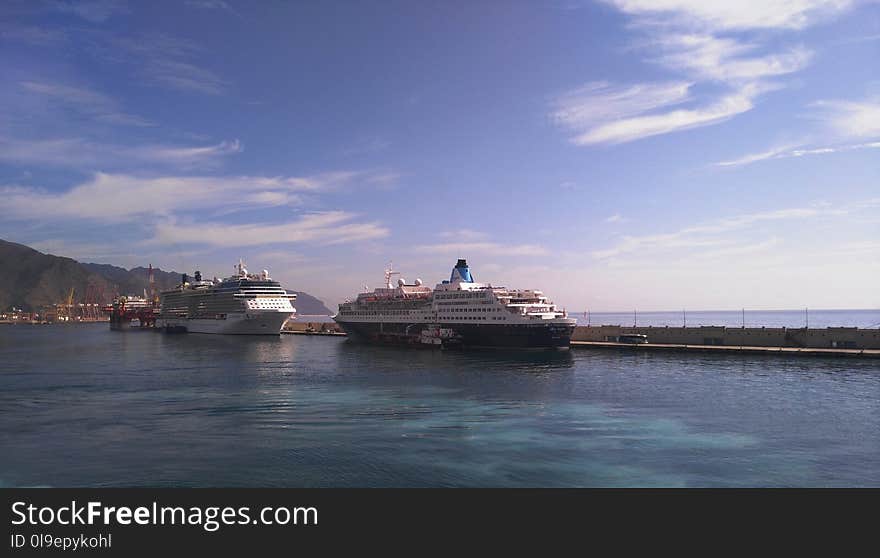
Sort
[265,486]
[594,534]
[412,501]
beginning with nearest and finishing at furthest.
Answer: [594,534] → [412,501] → [265,486]

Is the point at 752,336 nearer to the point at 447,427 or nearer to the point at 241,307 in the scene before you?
the point at 447,427

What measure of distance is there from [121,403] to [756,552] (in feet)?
139

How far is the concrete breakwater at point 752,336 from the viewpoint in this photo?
2913 inches

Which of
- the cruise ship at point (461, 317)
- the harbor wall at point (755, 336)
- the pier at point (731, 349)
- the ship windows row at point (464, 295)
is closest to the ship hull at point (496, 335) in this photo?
the cruise ship at point (461, 317)

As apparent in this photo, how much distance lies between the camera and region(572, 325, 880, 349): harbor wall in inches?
2908

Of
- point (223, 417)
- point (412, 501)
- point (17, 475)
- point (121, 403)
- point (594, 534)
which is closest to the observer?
point (594, 534)

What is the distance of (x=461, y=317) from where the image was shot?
309ft

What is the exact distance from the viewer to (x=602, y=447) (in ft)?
92.3

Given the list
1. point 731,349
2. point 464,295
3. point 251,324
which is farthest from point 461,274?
point 251,324

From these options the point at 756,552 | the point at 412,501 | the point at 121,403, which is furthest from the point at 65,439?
the point at 756,552

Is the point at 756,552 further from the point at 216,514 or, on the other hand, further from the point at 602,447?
the point at 216,514

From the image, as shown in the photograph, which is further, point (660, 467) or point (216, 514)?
point (660, 467)

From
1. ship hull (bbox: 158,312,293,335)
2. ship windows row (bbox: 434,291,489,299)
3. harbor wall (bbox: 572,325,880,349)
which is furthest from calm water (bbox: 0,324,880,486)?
ship hull (bbox: 158,312,293,335)

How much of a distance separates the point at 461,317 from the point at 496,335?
27.7 ft
